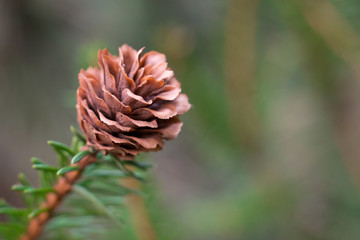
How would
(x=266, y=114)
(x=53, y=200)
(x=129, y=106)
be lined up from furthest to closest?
(x=266, y=114), (x=53, y=200), (x=129, y=106)

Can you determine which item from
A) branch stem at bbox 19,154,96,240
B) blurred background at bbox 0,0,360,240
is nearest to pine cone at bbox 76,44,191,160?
branch stem at bbox 19,154,96,240

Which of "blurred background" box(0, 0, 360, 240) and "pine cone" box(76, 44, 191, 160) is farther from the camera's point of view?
"blurred background" box(0, 0, 360, 240)

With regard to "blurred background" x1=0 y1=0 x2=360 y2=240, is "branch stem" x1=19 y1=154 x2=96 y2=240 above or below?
below

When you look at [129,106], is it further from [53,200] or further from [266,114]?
[266,114]

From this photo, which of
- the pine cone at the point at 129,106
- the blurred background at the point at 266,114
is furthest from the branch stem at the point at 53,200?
the blurred background at the point at 266,114

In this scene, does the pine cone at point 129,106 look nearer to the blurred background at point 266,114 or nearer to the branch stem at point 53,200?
the branch stem at point 53,200

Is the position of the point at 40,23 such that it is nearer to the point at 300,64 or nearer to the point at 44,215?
the point at 300,64

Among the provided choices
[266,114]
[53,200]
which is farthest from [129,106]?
[266,114]

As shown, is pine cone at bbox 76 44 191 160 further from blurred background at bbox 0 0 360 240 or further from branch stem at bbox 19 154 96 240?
blurred background at bbox 0 0 360 240
